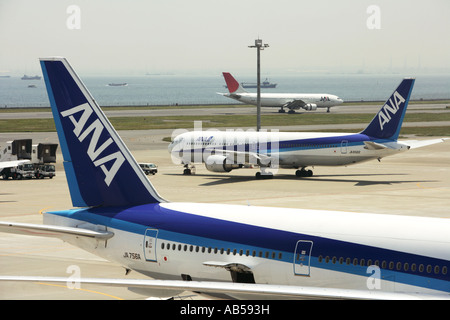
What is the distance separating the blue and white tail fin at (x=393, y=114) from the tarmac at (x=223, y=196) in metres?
4.55

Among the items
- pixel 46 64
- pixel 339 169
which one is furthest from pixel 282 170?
pixel 46 64

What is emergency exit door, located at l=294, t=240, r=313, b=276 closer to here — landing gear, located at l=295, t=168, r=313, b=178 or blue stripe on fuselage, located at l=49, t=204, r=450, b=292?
blue stripe on fuselage, located at l=49, t=204, r=450, b=292

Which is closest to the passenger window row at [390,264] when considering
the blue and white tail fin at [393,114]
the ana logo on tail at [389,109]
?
the blue and white tail fin at [393,114]

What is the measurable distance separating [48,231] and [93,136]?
3.37 metres

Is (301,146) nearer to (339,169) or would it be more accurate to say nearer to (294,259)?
(339,169)

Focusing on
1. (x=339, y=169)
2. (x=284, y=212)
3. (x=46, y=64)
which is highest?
(x=46, y=64)

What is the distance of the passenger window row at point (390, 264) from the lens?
1703 centimetres

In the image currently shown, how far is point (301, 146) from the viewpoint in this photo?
7100 cm

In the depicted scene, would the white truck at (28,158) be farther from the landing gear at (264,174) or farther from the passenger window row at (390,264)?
the passenger window row at (390,264)

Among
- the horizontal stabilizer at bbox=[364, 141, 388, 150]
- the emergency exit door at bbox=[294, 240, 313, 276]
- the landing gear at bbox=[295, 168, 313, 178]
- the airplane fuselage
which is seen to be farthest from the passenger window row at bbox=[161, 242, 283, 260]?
the landing gear at bbox=[295, 168, 313, 178]

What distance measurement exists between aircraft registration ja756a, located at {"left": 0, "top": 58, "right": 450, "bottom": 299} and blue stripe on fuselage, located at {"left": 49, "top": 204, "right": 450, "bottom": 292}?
0.03 meters

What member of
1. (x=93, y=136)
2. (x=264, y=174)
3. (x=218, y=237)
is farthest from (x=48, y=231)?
(x=264, y=174)

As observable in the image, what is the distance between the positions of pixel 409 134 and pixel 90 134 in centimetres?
10709

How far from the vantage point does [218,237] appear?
2089cm
